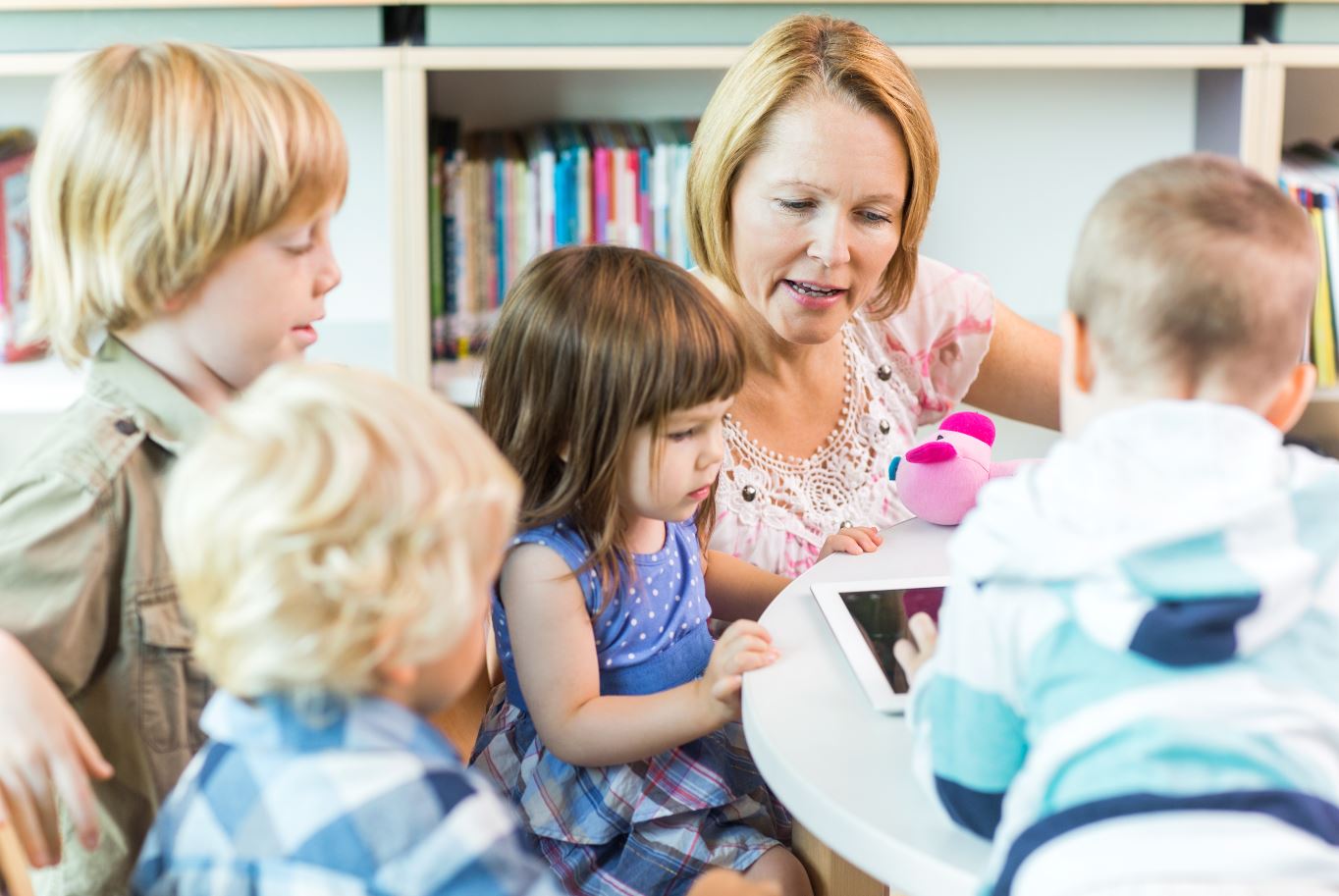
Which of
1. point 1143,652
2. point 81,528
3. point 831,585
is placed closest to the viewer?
point 1143,652

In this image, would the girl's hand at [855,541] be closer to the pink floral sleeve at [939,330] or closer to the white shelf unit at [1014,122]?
the pink floral sleeve at [939,330]

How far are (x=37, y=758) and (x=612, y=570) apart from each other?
1.51 ft

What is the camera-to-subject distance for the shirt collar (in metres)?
1.01

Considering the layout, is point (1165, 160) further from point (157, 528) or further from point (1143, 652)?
point (157, 528)

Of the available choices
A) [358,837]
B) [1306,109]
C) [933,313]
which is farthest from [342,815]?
[1306,109]

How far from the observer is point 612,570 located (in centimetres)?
116

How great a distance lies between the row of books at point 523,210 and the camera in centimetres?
211

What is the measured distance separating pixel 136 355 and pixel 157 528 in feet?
0.43

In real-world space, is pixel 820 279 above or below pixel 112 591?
above

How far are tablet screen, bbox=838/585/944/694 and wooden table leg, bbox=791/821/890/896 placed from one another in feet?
0.61

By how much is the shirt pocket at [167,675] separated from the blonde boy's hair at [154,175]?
0.20m

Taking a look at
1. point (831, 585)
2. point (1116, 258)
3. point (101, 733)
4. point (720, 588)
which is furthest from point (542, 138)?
point (1116, 258)

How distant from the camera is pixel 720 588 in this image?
4.58 feet

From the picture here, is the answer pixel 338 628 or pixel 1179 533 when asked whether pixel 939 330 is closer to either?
pixel 1179 533
